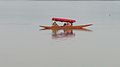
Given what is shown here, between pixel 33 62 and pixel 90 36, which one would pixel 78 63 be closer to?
pixel 33 62

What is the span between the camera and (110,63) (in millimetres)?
10508

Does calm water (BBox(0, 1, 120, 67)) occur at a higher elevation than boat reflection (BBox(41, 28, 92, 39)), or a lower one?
higher

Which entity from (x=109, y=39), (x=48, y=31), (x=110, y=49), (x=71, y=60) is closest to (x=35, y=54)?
(x=71, y=60)

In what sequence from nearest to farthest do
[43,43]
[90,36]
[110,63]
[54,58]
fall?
[110,63]
[54,58]
[43,43]
[90,36]

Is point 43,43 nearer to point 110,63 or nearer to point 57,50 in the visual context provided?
point 57,50

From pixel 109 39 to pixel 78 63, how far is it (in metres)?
4.87

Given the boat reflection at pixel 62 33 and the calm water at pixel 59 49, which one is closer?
the calm water at pixel 59 49

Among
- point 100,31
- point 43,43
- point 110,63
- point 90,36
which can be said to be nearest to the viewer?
point 110,63

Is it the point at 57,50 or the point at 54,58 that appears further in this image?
the point at 57,50

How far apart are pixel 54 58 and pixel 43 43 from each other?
298 centimetres

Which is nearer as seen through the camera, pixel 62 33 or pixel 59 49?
pixel 59 49

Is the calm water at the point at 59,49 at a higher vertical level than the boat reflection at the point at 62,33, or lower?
higher

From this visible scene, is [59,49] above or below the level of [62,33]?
above

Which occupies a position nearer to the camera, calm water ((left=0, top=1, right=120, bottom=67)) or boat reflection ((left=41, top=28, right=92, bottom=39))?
calm water ((left=0, top=1, right=120, bottom=67))
